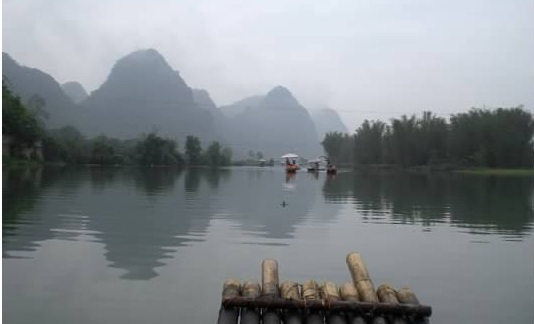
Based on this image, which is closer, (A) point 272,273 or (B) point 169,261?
(A) point 272,273

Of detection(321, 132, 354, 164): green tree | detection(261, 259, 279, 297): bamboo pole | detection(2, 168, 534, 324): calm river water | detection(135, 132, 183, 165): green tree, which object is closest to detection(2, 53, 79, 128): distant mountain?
detection(135, 132, 183, 165): green tree

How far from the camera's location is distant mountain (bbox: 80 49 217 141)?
107 m

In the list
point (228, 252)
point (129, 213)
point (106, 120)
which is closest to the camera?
point (228, 252)

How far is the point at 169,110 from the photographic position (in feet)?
401

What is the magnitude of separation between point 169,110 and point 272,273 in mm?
120600

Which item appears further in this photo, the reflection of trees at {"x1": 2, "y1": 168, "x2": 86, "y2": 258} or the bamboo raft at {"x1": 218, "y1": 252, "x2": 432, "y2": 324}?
the reflection of trees at {"x1": 2, "y1": 168, "x2": 86, "y2": 258}

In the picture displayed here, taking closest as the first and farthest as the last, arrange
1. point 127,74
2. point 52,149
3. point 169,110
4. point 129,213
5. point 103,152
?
point 129,213, point 52,149, point 103,152, point 169,110, point 127,74

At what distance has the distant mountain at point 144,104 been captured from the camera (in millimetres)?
107312

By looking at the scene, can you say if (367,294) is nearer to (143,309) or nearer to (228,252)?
(143,309)

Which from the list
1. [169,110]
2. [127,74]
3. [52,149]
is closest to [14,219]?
[52,149]

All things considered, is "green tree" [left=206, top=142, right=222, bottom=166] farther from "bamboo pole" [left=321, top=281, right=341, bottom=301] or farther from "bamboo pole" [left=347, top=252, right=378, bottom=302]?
"bamboo pole" [left=321, top=281, right=341, bottom=301]

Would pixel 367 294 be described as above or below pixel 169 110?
below

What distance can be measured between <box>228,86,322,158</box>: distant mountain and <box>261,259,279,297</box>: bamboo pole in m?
122

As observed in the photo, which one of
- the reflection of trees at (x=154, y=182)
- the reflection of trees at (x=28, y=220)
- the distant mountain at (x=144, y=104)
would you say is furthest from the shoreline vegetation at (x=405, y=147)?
the reflection of trees at (x=28, y=220)
